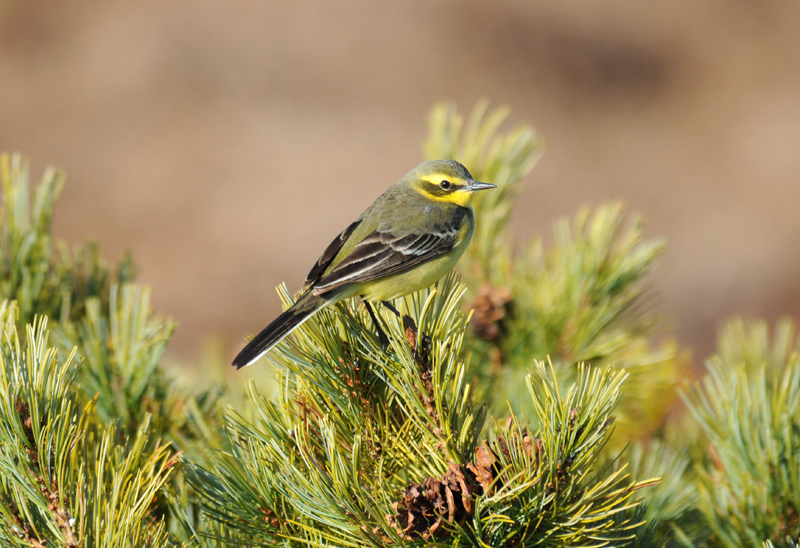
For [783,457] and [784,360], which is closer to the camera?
[783,457]

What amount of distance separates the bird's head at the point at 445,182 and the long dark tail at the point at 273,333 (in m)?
1.16

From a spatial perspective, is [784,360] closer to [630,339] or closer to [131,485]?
[630,339]

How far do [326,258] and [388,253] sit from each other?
281mm

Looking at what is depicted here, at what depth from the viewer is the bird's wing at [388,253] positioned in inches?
109

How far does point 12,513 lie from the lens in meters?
1.56

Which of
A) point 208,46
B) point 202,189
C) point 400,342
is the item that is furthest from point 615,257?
point 208,46

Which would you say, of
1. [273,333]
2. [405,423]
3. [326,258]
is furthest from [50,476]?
[326,258]

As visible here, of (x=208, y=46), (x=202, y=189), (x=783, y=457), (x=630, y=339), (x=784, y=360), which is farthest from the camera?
(x=208, y=46)

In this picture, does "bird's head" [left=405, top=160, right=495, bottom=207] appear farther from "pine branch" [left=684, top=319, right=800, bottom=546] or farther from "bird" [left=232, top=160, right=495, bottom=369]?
"pine branch" [left=684, top=319, right=800, bottom=546]

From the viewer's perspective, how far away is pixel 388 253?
9.82ft

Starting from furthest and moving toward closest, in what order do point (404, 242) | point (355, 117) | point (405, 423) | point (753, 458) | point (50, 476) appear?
point (355, 117) → point (404, 242) → point (753, 458) → point (405, 423) → point (50, 476)

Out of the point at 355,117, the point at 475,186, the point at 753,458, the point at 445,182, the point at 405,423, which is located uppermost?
the point at 355,117

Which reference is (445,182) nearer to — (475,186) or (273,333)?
(475,186)

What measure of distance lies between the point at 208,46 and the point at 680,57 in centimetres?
942
